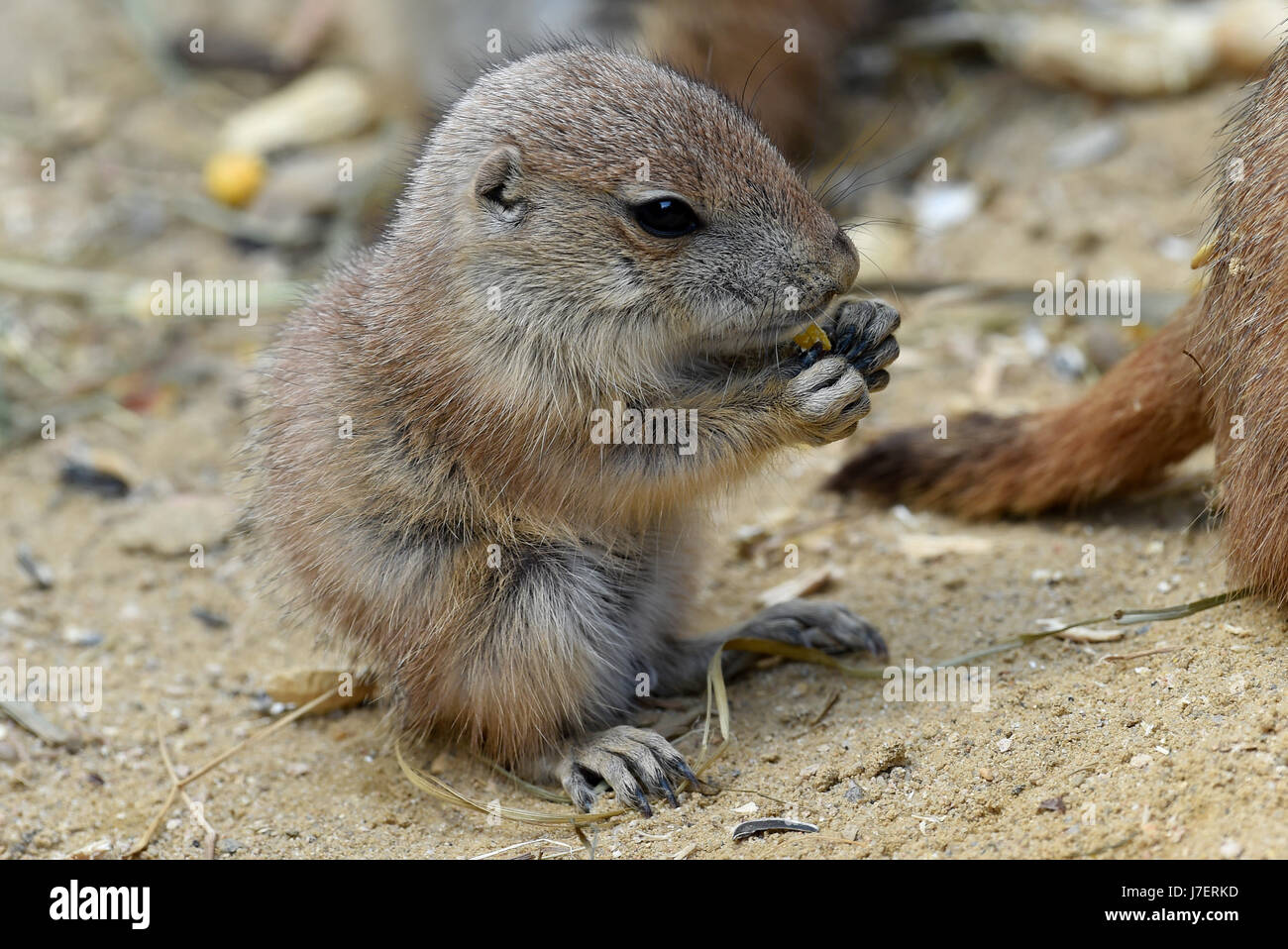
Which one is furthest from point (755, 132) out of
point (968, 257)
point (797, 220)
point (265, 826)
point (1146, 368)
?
point (968, 257)

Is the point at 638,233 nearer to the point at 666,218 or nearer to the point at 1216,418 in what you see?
the point at 666,218

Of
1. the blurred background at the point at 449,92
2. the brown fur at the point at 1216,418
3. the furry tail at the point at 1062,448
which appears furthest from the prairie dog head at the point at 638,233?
the blurred background at the point at 449,92

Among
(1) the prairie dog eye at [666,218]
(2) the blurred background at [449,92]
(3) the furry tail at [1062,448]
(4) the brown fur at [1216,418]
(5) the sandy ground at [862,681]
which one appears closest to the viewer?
(5) the sandy ground at [862,681]

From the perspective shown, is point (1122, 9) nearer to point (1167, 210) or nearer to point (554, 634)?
point (1167, 210)

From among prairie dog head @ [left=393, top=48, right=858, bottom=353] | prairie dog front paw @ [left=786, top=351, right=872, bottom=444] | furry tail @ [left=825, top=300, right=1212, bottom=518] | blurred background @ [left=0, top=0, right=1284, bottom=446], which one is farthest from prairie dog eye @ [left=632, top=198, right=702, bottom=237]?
blurred background @ [left=0, top=0, right=1284, bottom=446]

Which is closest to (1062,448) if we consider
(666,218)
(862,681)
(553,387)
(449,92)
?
(862,681)

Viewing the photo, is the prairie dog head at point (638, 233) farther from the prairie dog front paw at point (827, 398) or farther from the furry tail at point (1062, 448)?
the furry tail at point (1062, 448)
